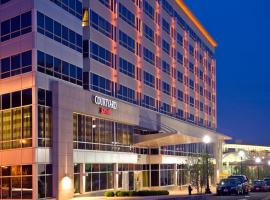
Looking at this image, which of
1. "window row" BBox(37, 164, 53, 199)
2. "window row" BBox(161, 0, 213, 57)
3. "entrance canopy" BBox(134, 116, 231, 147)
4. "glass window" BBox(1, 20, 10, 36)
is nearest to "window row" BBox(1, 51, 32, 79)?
"glass window" BBox(1, 20, 10, 36)

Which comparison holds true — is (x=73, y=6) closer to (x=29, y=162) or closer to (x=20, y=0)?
(x=20, y=0)

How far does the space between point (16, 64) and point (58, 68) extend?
3563 millimetres

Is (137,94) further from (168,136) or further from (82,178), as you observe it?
(82,178)

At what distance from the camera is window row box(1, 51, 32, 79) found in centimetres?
4316

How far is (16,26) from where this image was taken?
146 ft

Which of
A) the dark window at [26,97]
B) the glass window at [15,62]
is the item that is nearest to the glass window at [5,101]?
the dark window at [26,97]

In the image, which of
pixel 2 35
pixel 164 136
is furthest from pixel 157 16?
pixel 2 35

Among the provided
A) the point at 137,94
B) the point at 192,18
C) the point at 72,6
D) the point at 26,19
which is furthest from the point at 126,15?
the point at 192,18

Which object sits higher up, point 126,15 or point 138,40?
point 126,15

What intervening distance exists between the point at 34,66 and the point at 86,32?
11.0 meters

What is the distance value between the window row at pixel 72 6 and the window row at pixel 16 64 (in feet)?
18.1

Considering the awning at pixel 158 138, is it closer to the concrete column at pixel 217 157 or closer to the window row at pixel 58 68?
the window row at pixel 58 68

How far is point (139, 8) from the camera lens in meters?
67.9

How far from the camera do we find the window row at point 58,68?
4362 cm
